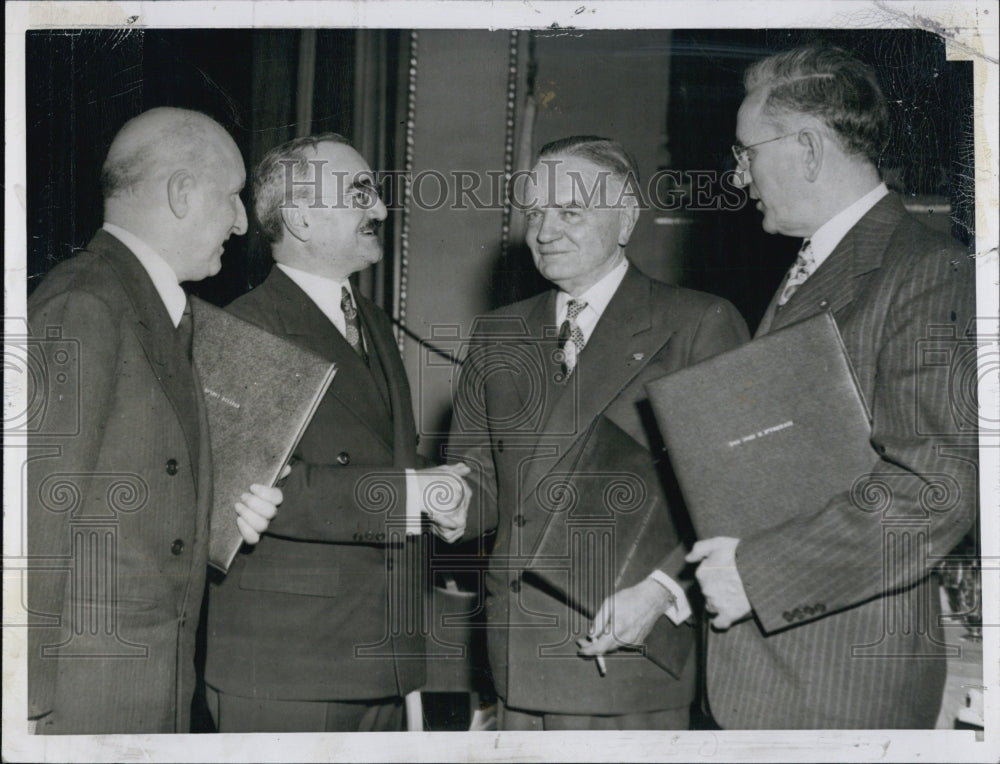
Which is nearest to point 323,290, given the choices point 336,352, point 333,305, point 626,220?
point 333,305

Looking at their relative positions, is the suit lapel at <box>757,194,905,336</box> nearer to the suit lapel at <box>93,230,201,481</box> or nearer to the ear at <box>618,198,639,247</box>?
the ear at <box>618,198,639,247</box>

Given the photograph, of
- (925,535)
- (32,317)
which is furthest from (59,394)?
(925,535)

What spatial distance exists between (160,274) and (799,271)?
175 centimetres

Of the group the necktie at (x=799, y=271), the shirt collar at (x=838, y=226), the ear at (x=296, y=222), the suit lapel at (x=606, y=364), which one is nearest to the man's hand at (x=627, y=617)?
the suit lapel at (x=606, y=364)

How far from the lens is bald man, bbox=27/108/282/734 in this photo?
2990 mm

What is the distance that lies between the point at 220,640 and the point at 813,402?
169cm

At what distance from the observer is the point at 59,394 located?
3.10 metres

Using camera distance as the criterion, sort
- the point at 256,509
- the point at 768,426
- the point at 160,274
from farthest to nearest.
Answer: the point at 160,274
the point at 256,509
the point at 768,426

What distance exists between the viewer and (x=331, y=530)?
3.02 m

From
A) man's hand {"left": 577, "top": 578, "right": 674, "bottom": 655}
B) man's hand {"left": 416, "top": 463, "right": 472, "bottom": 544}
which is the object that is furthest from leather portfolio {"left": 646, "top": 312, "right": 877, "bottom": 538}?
man's hand {"left": 416, "top": 463, "right": 472, "bottom": 544}

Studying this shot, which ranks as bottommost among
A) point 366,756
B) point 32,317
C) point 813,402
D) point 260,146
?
point 366,756

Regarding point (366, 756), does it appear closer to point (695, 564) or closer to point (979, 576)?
point (695, 564)

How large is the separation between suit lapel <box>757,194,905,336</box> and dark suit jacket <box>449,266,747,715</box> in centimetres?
16

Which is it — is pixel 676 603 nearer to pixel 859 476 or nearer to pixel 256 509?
pixel 859 476
